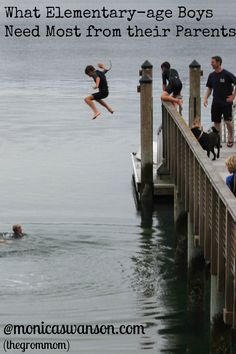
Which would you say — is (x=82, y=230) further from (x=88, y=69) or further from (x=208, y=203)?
(x=208, y=203)

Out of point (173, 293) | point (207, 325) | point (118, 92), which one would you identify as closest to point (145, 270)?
point (173, 293)

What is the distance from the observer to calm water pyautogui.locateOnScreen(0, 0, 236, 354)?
74.9ft

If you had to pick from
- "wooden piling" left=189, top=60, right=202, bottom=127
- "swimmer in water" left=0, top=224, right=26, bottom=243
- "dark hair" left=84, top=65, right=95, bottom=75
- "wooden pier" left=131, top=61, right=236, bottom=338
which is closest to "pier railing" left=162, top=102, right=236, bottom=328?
"wooden pier" left=131, top=61, right=236, bottom=338

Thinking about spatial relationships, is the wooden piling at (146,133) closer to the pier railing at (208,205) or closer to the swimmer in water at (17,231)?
the swimmer in water at (17,231)

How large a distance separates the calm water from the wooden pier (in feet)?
6.81

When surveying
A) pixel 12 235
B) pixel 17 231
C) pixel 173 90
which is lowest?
pixel 12 235

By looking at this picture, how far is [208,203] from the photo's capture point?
18.1 meters

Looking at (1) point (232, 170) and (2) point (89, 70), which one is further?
(2) point (89, 70)

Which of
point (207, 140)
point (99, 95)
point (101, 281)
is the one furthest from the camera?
point (99, 95)

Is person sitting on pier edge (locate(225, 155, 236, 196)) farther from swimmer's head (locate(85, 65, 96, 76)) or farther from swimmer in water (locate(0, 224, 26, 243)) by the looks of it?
swimmer in water (locate(0, 224, 26, 243))

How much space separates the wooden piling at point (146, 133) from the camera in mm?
28906

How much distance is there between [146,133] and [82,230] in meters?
2.83

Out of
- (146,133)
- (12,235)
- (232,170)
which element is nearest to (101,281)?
(12,235)

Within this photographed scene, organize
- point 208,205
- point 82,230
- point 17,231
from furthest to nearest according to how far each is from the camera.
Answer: point 82,230
point 17,231
point 208,205
